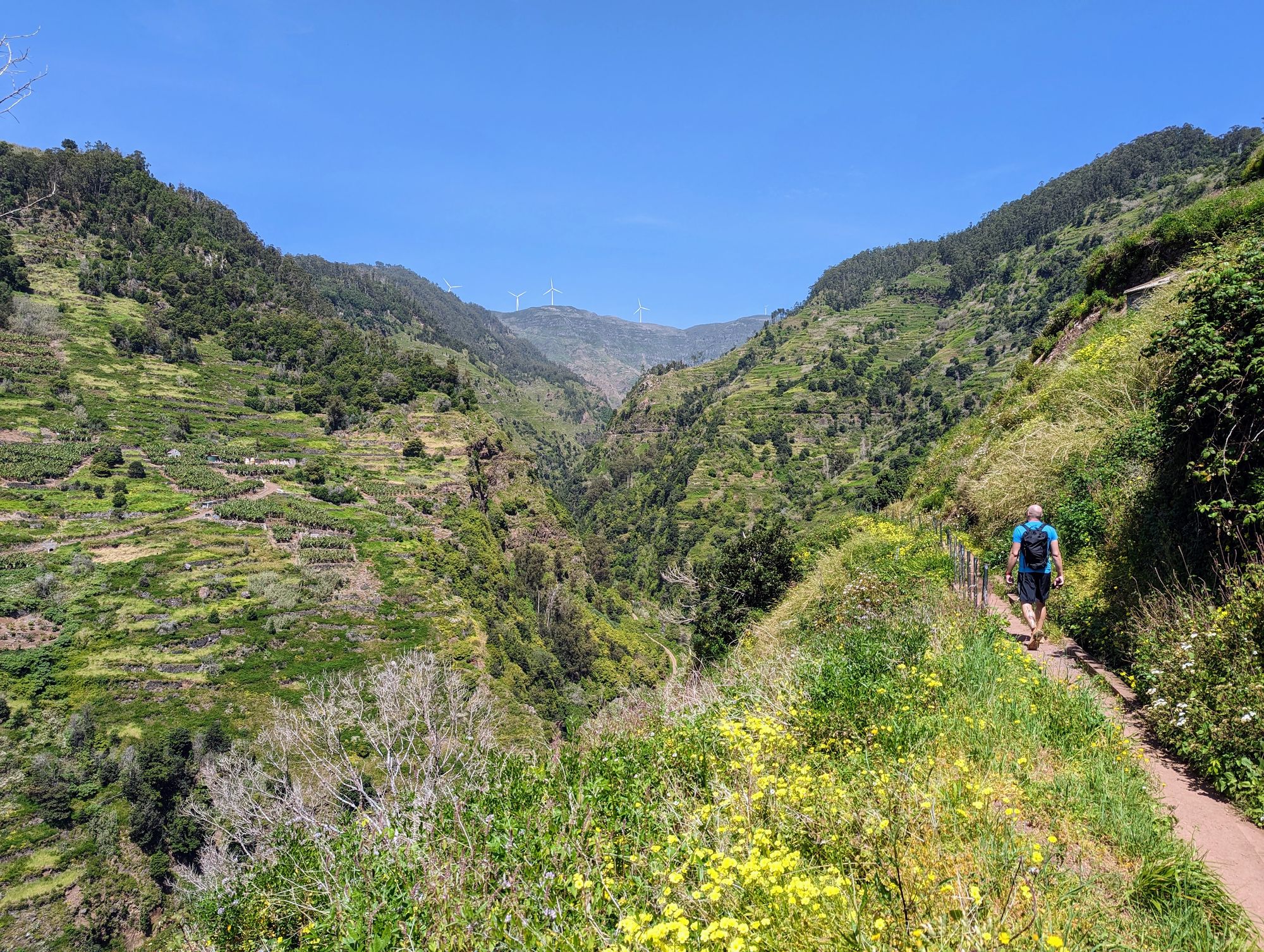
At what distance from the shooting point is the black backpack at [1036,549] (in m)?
7.87

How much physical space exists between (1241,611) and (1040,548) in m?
2.94

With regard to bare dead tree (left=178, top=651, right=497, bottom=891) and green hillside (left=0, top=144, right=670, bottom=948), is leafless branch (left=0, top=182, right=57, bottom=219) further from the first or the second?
green hillside (left=0, top=144, right=670, bottom=948)

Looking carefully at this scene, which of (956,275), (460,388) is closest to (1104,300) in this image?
(460,388)

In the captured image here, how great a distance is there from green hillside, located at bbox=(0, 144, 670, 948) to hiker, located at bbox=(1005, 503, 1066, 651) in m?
6.36

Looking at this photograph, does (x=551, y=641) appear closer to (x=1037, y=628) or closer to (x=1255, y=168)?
(x=1255, y=168)

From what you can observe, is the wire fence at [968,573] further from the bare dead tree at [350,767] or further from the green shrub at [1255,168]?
the green shrub at [1255,168]

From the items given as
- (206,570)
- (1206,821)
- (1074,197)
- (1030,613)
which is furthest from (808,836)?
(1074,197)

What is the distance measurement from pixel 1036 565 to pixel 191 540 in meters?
70.5

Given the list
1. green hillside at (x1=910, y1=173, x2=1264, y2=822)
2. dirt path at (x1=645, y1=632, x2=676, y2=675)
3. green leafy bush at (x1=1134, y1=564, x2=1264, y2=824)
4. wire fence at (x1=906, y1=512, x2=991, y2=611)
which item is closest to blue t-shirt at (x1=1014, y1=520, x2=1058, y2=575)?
green hillside at (x1=910, y1=173, x2=1264, y2=822)

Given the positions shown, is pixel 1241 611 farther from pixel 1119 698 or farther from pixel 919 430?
pixel 919 430

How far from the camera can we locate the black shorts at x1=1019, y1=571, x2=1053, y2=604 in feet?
25.6

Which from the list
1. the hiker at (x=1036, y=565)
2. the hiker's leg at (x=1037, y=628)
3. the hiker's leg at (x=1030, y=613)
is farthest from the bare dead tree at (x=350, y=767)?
the hiker at (x=1036, y=565)

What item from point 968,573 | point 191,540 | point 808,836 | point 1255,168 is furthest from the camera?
point 191,540

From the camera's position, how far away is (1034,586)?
7.88 metres
